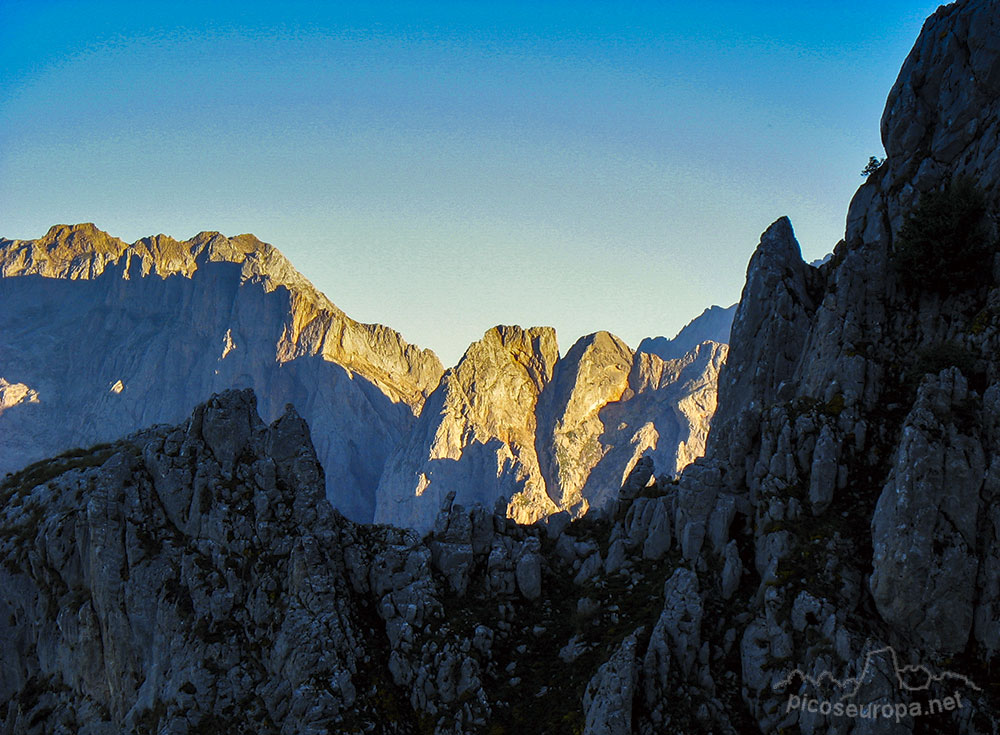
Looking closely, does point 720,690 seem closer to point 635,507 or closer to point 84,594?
point 635,507

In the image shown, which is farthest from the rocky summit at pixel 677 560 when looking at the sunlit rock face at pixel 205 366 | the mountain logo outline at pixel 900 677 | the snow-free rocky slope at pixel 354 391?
the sunlit rock face at pixel 205 366

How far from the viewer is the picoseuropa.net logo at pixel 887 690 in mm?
25234

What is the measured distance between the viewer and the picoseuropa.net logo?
2523 cm

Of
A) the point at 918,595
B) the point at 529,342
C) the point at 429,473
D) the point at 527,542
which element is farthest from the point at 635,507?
the point at 529,342

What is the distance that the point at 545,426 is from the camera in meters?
166

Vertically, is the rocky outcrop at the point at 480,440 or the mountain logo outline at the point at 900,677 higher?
the rocky outcrop at the point at 480,440

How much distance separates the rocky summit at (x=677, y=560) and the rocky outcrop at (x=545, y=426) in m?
107

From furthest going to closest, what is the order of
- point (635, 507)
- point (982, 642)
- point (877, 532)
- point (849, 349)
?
1. point (635, 507)
2. point (849, 349)
3. point (877, 532)
4. point (982, 642)

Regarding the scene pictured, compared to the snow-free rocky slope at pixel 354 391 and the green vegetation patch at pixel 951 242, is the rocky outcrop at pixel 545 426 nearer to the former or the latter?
the snow-free rocky slope at pixel 354 391

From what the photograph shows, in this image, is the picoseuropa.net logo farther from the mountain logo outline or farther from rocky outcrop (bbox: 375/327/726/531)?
rocky outcrop (bbox: 375/327/726/531)

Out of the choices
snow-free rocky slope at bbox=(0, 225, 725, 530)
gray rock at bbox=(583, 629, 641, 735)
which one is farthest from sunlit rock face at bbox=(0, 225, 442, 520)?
gray rock at bbox=(583, 629, 641, 735)

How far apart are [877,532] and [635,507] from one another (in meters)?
11.7

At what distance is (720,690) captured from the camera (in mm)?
29000

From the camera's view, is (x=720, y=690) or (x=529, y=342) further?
(x=529, y=342)
